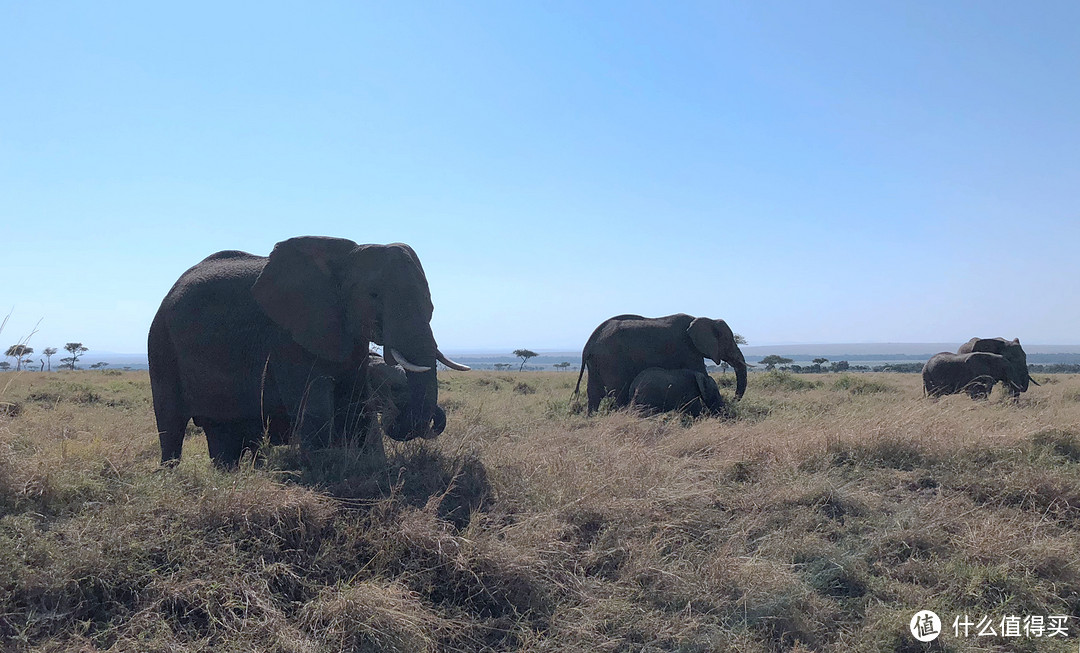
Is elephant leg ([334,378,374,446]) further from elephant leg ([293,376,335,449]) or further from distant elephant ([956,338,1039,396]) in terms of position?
distant elephant ([956,338,1039,396])

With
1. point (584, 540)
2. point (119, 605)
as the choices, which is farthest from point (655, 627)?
point (119, 605)

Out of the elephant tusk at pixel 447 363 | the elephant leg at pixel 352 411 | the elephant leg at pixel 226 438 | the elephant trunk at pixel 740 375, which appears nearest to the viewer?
the elephant tusk at pixel 447 363

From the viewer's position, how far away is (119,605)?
3.87 m

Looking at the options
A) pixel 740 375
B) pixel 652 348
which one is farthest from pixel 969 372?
pixel 652 348

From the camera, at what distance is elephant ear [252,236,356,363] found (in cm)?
638

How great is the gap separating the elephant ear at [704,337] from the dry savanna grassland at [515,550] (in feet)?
20.2

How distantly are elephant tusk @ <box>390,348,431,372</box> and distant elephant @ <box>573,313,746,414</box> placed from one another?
24.3ft

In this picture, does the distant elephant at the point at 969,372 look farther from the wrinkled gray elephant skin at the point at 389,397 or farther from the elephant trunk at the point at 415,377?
the elephant trunk at the point at 415,377

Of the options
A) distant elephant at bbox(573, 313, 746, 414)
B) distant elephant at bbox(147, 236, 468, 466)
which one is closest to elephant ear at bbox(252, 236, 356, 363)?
distant elephant at bbox(147, 236, 468, 466)

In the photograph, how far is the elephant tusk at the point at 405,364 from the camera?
5773 millimetres

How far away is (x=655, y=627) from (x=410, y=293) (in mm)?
3288

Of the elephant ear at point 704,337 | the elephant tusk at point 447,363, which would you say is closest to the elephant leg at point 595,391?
the elephant ear at point 704,337

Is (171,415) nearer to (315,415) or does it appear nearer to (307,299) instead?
(315,415)

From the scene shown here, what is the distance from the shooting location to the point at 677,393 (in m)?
11.9
